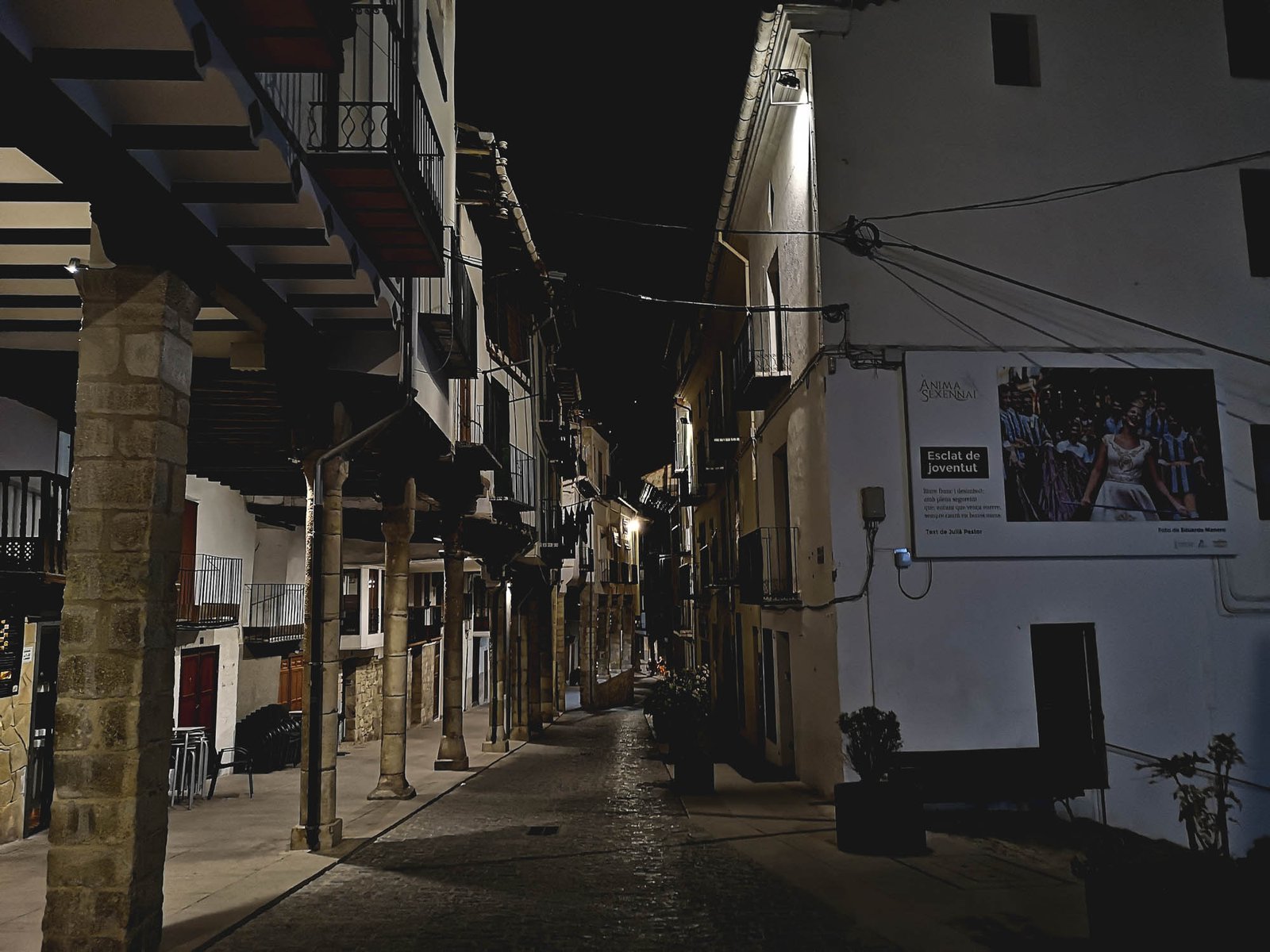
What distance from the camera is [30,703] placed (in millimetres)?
11594

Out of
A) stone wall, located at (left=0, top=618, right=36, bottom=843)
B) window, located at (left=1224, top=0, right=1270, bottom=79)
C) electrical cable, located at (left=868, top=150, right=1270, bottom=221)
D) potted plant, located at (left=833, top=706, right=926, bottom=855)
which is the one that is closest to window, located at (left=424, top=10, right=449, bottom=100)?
electrical cable, located at (left=868, top=150, right=1270, bottom=221)

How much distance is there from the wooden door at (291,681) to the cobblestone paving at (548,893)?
28.8 ft

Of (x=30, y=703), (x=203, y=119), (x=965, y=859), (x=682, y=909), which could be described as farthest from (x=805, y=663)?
(x=203, y=119)

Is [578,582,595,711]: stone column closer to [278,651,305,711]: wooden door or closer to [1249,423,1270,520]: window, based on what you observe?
[278,651,305,711]: wooden door

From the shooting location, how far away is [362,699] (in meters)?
23.1

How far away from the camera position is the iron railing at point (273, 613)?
1850 cm

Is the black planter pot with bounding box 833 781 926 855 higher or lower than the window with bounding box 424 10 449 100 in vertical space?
lower

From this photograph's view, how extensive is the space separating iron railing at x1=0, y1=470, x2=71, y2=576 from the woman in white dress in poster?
486 inches

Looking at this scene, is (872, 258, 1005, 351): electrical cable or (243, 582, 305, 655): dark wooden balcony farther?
(243, 582, 305, 655): dark wooden balcony

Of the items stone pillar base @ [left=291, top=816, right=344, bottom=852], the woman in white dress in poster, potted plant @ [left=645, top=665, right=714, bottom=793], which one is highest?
the woman in white dress in poster

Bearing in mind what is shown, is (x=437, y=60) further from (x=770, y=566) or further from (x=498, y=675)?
(x=498, y=675)

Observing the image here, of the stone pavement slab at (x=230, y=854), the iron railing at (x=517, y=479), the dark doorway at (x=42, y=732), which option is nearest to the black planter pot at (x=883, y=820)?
the stone pavement slab at (x=230, y=854)

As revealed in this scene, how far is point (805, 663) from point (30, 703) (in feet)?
32.9

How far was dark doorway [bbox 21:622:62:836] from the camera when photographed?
38.1ft
